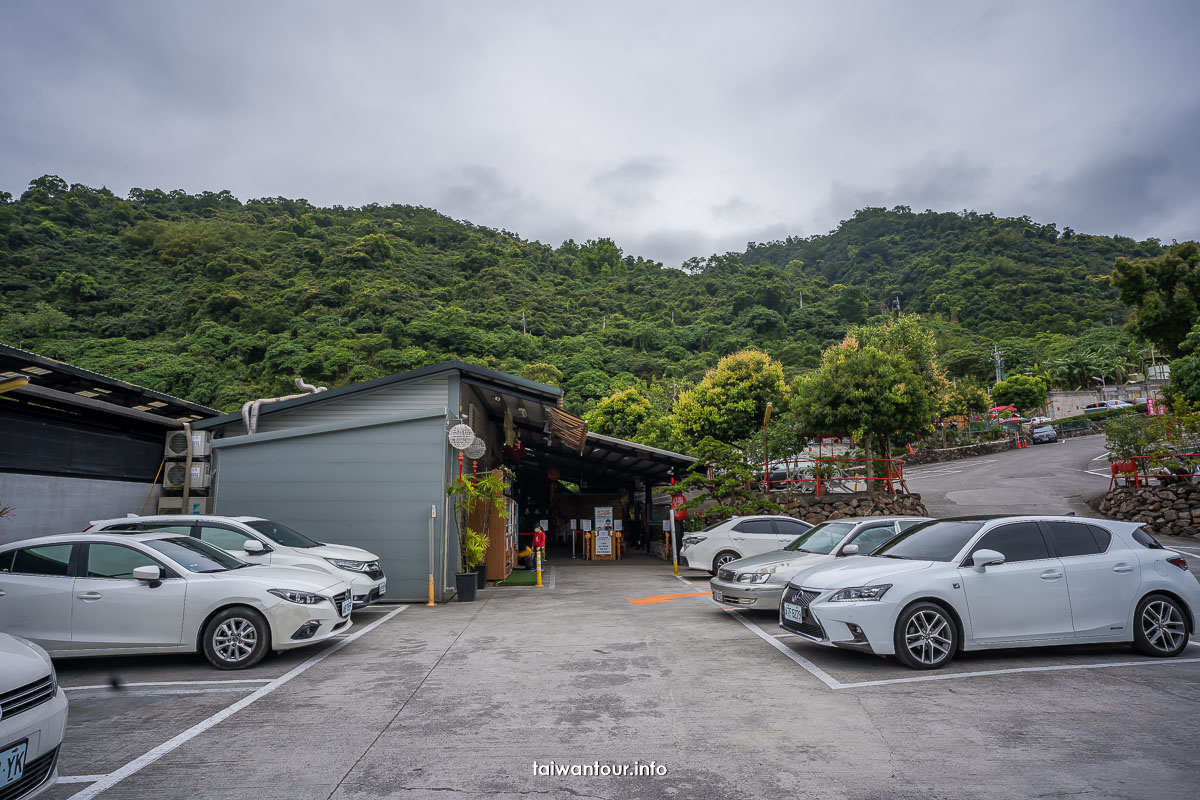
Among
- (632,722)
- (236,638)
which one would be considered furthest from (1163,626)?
(236,638)

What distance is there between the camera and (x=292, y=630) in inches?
264

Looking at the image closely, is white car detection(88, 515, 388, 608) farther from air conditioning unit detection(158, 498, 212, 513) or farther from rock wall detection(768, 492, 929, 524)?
rock wall detection(768, 492, 929, 524)

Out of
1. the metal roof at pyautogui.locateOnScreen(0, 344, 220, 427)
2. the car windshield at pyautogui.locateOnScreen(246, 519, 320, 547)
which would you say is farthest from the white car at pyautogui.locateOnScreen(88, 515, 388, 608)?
the metal roof at pyautogui.locateOnScreen(0, 344, 220, 427)

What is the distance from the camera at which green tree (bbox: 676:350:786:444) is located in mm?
26750

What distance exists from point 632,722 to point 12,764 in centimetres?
343

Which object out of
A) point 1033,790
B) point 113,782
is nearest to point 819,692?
point 1033,790

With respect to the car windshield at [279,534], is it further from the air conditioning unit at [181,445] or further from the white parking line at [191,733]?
the air conditioning unit at [181,445]

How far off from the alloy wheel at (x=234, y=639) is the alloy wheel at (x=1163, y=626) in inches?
345

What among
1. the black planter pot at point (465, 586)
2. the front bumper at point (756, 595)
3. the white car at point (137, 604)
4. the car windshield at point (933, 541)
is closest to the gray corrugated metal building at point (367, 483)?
the black planter pot at point (465, 586)

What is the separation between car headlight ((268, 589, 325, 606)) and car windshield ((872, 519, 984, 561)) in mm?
5989

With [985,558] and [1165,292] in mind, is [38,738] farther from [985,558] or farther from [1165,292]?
[1165,292]

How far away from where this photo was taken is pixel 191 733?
4664mm

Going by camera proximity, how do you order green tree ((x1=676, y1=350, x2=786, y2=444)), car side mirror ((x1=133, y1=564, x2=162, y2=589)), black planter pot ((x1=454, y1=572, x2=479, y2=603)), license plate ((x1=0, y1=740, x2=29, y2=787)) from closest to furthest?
license plate ((x1=0, y1=740, x2=29, y2=787)) < car side mirror ((x1=133, y1=564, x2=162, y2=589)) < black planter pot ((x1=454, y1=572, x2=479, y2=603)) < green tree ((x1=676, y1=350, x2=786, y2=444))

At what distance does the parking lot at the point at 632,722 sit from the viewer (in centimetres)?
368
